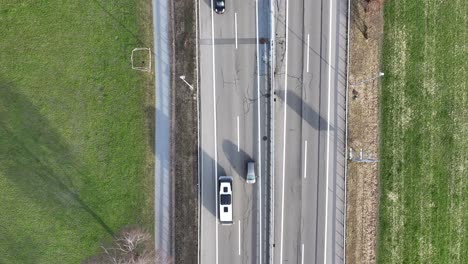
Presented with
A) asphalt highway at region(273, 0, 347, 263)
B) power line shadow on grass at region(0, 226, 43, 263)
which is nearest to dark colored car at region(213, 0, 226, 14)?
asphalt highway at region(273, 0, 347, 263)

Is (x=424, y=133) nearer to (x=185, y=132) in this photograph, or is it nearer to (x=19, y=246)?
(x=185, y=132)

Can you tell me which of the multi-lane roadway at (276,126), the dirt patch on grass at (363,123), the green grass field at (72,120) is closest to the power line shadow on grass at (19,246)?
the green grass field at (72,120)

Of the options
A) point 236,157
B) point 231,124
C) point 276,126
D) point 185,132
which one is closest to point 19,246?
point 185,132

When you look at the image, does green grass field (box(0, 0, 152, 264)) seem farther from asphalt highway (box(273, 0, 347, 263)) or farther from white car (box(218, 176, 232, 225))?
asphalt highway (box(273, 0, 347, 263))

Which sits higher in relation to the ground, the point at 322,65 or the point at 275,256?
the point at 322,65

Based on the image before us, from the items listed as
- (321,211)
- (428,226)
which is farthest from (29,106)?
(428,226)

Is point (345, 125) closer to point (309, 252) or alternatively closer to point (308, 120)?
point (308, 120)

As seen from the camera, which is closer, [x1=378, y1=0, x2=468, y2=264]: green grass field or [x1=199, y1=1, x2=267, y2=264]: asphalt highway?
[x1=199, y1=1, x2=267, y2=264]: asphalt highway
